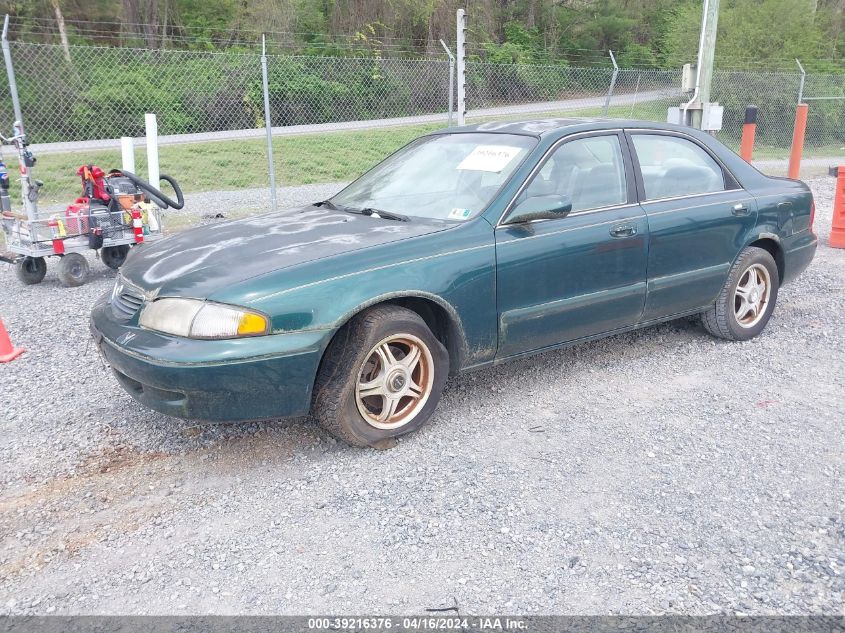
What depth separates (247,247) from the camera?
12.6ft

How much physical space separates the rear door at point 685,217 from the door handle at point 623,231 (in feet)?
0.50

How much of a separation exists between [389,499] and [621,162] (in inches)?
103

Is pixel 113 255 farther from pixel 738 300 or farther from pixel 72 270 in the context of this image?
pixel 738 300

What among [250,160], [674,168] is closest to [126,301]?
[674,168]

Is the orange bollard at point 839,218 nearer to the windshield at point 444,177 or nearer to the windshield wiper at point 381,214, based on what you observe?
the windshield at point 444,177

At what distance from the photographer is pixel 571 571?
9.27ft

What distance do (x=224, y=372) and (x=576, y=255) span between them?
209 centimetres

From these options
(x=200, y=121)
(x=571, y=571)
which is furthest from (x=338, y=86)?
(x=571, y=571)

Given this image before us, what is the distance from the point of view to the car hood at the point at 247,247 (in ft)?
11.6

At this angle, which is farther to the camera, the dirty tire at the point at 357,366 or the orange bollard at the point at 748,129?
the orange bollard at the point at 748,129

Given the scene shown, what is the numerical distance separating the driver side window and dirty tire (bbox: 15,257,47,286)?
5.45m

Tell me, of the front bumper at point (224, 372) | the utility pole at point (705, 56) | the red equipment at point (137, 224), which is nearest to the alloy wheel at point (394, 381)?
the front bumper at point (224, 372)

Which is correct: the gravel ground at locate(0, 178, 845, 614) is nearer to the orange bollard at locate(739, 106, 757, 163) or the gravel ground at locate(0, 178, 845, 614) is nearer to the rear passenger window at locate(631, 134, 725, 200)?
the rear passenger window at locate(631, 134, 725, 200)

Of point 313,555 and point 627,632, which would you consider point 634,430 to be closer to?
point 627,632
